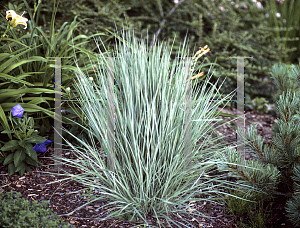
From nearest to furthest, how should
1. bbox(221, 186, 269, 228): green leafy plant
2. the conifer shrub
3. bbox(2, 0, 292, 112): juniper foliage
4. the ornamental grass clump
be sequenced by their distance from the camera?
1. the conifer shrub
2. the ornamental grass clump
3. bbox(221, 186, 269, 228): green leafy plant
4. bbox(2, 0, 292, 112): juniper foliage

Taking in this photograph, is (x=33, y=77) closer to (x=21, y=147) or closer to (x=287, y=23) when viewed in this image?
(x=21, y=147)

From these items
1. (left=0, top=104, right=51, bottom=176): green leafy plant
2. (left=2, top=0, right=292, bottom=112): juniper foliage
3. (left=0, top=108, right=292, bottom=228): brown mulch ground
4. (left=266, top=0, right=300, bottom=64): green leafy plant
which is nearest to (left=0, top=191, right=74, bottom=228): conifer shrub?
(left=0, top=108, right=292, bottom=228): brown mulch ground

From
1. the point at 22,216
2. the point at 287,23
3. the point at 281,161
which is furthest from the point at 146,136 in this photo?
the point at 287,23

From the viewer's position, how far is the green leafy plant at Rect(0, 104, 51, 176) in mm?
2158

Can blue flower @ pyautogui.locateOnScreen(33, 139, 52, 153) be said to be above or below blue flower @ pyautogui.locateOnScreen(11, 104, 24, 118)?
below

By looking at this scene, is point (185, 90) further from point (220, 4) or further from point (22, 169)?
point (220, 4)

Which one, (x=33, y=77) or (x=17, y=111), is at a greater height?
(x=33, y=77)

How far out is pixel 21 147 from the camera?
224 centimetres

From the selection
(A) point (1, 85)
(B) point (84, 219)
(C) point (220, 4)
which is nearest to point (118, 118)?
(B) point (84, 219)

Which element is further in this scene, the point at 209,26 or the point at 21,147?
the point at 209,26

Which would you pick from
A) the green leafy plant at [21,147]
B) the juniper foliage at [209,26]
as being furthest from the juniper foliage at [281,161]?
the juniper foliage at [209,26]

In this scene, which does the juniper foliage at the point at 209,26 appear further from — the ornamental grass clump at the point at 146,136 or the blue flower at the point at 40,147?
the ornamental grass clump at the point at 146,136

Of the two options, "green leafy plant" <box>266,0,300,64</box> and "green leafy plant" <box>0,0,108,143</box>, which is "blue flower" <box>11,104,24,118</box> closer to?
"green leafy plant" <box>0,0,108,143</box>

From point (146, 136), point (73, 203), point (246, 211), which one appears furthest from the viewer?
point (246, 211)
